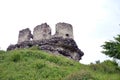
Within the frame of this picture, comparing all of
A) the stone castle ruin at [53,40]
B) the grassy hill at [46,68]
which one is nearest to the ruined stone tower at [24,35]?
the stone castle ruin at [53,40]

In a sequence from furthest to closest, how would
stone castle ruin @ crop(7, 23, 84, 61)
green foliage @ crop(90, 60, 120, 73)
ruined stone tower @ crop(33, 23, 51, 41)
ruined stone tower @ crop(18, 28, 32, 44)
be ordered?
ruined stone tower @ crop(18, 28, 32, 44)
ruined stone tower @ crop(33, 23, 51, 41)
stone castle ruin @ crop(7, 23, 84, 61)
green foliage @ crop(90, 60, 120, 73)

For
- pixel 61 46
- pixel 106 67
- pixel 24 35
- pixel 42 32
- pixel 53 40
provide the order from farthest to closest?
pixel 24 35 → pixel 42 32 → pixel 53 40 → pixel 61 46 → pixel 106 67

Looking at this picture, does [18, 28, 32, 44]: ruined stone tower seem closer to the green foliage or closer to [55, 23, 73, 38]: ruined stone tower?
[55, 23, 73, 38]: ruined stone tower

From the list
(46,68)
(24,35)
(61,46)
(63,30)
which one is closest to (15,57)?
(46,68)

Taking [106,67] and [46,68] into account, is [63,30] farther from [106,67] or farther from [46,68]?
[46,68]

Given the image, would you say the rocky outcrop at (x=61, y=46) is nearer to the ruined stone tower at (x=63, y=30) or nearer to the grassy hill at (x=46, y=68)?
the ruined stone tower at (x=63, y=30)

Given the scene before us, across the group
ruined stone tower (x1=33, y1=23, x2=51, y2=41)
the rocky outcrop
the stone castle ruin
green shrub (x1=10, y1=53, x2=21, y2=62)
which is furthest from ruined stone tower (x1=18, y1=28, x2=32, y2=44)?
green shrub (x1=10, y1=53, x2=21, y2=62)

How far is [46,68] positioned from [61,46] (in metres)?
10.1

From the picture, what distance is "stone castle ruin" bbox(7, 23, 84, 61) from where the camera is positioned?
33.3 metres

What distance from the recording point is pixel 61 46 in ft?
110

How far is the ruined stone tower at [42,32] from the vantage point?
35.8 metres

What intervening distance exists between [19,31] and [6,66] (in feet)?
41.7

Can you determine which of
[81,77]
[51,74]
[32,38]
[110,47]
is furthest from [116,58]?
[32,38]

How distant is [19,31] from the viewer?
1474 inches
